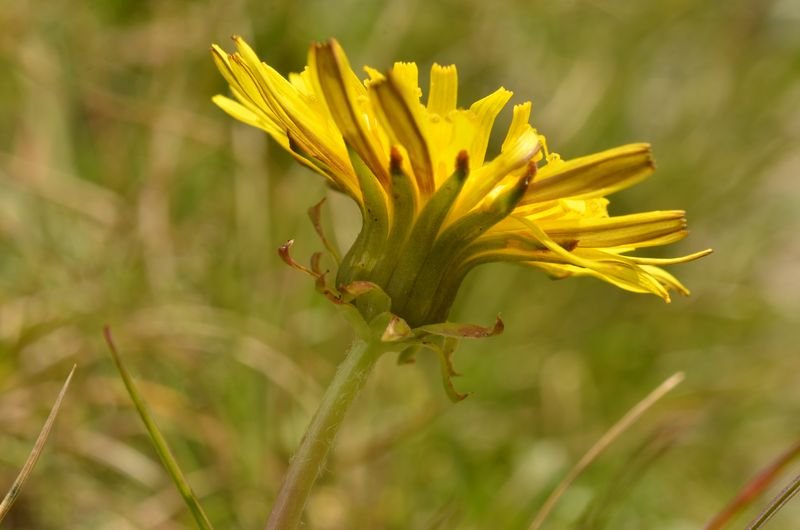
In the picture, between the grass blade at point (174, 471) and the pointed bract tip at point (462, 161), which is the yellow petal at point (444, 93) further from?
the grass blade at point (174, 471)

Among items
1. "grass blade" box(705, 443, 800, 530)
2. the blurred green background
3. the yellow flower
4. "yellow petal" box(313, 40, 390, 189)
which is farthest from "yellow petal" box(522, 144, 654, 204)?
the blurred green background

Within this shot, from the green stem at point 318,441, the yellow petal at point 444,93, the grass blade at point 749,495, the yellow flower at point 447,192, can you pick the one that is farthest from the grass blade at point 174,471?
the grass blade at point 749,495

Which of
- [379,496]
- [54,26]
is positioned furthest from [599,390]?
[54,26]

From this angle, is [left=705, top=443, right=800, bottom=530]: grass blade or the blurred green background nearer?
[left=705, top=443, right=800, bottom=530]: grass blade

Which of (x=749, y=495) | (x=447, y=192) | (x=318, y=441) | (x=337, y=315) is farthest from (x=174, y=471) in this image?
(x=337, y=315)

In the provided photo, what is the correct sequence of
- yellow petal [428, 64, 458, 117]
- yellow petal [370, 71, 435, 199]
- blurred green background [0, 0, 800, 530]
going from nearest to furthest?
1. yellow petal [370, 71, 435, 199]
2. yellow petal [428, 64, 458, 117]
3. blurred green background [0, 0, 800, 530]

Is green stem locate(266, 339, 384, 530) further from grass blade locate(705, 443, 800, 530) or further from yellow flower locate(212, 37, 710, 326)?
grass blade locate(705, 443, 800, 530)

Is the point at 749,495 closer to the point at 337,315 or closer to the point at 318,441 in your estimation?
the point at 318,441
